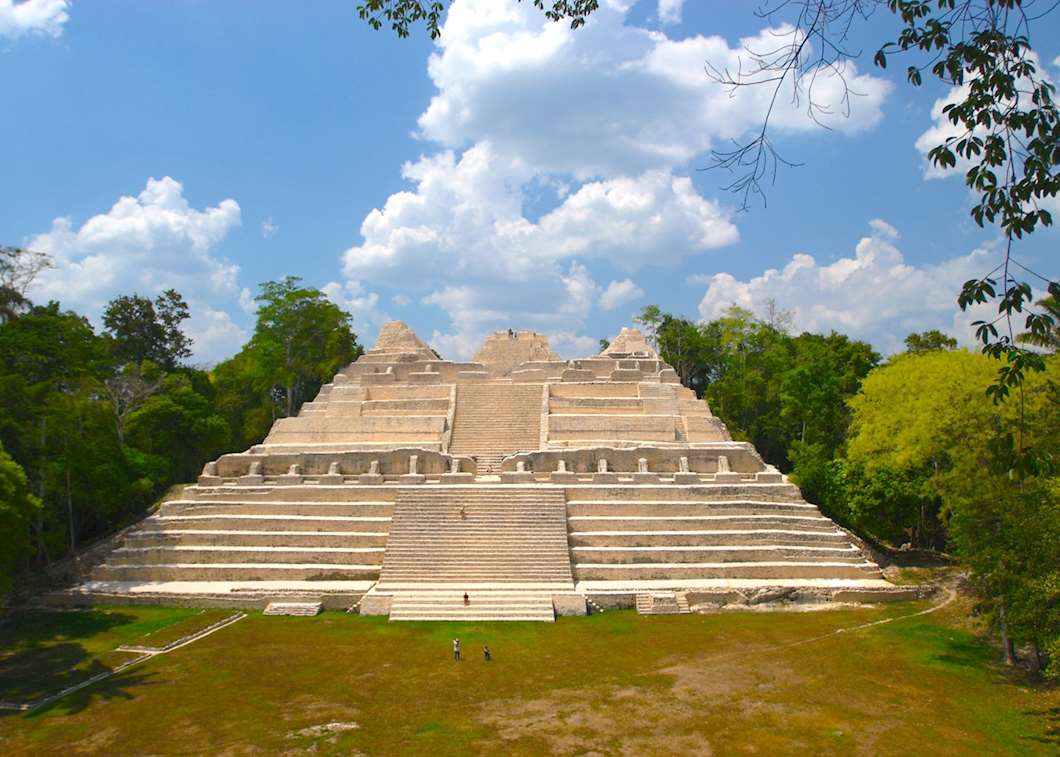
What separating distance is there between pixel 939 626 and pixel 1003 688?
11.8ft

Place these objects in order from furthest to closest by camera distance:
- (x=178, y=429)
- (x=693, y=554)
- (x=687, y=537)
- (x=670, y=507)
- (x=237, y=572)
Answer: (x=178, y=429) → (x=670, y=507) → (x=687, y=537) → (x=237, y=572) → (x=693, y=554)

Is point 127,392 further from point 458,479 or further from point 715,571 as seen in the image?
point 715,571

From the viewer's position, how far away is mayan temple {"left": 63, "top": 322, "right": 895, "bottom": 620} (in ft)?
59.3

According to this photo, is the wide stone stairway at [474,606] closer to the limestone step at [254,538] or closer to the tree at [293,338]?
the limestone step at [254,538]

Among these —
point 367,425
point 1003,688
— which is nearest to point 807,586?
point 1003,688

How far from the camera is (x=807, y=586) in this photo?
18.2m

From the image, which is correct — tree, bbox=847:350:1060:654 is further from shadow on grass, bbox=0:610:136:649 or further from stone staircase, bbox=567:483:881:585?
shadow on grass, bbox=0:610:136:649

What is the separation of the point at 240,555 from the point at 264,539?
75 centimetres

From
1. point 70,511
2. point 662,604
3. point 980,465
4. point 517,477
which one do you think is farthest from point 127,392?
point 980,465

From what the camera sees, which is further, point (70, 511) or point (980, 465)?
point (70, 511)

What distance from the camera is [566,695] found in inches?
478

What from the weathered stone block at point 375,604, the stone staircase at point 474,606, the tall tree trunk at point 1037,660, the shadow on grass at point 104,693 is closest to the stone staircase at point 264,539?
the weathered stone block at point 375,604

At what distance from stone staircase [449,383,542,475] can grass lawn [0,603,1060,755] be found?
10645mm

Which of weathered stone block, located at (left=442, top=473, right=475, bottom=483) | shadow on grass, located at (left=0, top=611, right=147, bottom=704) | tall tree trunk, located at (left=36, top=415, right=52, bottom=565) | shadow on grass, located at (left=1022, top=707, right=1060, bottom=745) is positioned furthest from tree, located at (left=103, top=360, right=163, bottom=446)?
shadow on grass, located at (left=1022, top=707, right=1060, bottom=745)
